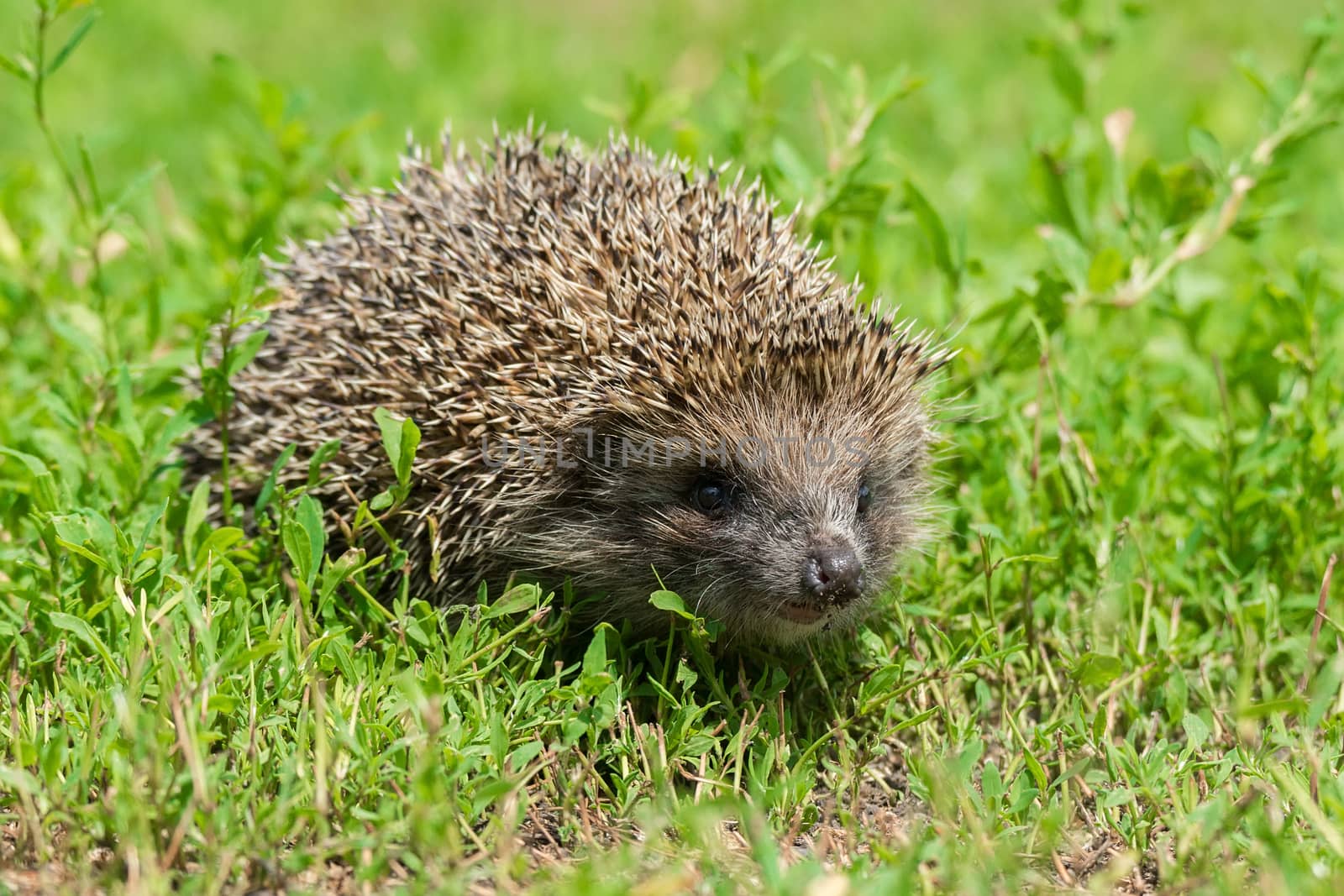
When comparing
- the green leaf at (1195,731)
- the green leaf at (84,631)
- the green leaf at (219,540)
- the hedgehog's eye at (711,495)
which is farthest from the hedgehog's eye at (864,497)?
the green leaf at (84,631)

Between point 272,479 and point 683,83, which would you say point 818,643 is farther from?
point 683,83

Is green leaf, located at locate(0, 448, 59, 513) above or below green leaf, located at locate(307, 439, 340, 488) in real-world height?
below

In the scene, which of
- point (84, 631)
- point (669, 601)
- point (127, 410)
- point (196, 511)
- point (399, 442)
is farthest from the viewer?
point (127, 410)

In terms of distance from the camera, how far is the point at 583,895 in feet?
8.46

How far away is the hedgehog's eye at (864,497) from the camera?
160 inches

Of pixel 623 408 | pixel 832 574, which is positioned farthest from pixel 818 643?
Answer: pixel 623 408

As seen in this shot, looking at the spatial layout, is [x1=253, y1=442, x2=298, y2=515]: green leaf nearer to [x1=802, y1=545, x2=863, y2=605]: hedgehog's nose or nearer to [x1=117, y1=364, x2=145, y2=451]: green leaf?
[x1=117, y1=364, x2=145, y2=451]: green leaf

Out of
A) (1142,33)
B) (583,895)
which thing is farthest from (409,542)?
(1142,33)

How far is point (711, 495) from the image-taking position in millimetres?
3877

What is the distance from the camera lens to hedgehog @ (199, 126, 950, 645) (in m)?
3.78

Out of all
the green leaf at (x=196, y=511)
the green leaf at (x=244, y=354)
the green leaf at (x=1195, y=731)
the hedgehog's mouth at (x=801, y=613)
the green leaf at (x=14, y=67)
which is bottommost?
the green leaf at (x=1195, y=731)

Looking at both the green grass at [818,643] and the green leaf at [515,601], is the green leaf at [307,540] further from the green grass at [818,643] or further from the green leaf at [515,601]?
the green leaf at [515,601]

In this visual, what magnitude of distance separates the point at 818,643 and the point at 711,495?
639mm

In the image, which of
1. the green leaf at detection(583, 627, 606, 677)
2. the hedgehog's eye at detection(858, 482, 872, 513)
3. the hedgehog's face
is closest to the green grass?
the green leaf at detection(583, 627, 606, 677)
